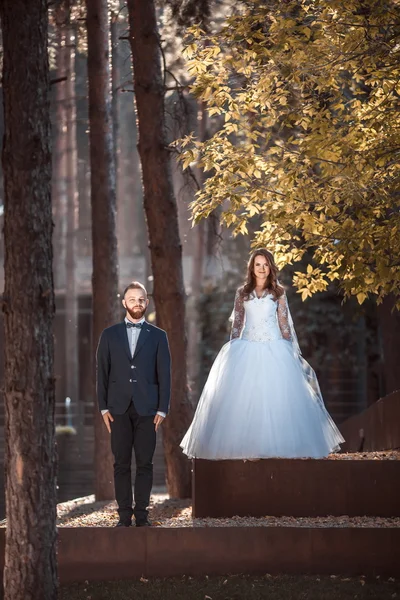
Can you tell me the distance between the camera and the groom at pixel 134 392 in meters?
9.69

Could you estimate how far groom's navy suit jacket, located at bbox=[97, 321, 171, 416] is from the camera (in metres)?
9.69

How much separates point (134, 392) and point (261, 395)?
1688 mm

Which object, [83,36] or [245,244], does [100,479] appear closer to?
[83,36]

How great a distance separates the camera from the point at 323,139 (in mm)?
10922

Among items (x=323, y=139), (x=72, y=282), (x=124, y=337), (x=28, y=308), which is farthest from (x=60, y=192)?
(x=28, y=308)

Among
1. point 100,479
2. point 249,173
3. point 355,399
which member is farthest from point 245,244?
point 249,173

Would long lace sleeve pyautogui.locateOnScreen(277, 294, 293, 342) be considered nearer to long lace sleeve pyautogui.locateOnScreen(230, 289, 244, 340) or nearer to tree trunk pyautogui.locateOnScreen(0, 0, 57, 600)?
long lace sleeve pyautogui.locateOnScreen(230, 289, 244, 340)

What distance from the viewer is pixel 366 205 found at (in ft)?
36.1

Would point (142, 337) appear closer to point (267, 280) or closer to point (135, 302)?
point (135, 302)

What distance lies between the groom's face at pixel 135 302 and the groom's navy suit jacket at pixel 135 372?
0.11m

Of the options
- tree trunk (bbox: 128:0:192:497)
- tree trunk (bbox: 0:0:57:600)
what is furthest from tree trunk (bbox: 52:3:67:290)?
tree trunk (bbox: 0:0:57:600)

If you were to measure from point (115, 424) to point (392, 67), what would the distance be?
398 cm

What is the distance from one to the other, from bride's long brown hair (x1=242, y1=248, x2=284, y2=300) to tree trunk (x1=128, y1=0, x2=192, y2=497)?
130 inches

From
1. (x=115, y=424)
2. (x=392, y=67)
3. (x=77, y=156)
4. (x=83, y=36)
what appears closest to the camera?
(x=115, y=424)
